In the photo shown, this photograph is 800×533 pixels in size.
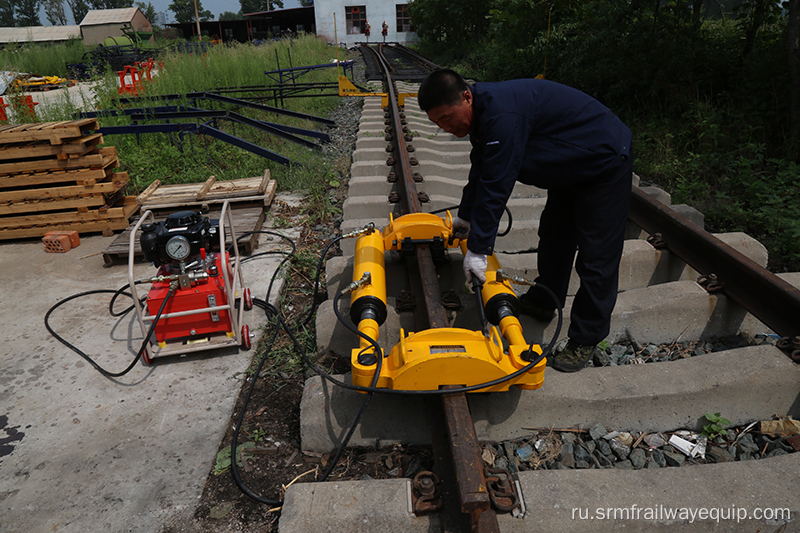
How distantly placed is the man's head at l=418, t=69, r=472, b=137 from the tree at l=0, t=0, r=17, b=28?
416 feet

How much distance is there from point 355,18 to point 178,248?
49.3 meters

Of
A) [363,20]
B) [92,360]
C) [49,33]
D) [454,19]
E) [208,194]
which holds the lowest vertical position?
[92,360]

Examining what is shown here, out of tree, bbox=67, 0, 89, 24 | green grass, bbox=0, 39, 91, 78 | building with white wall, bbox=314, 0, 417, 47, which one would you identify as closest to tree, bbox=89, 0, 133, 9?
tree, bbox=67, 0, 89, 24

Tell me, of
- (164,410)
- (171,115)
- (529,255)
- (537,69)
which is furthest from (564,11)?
(164,410)

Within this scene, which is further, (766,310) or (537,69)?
(537,69)

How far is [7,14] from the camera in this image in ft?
314

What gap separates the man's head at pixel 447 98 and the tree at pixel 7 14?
126646 millimetres

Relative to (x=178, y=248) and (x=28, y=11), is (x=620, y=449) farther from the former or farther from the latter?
(x=28, y=11)

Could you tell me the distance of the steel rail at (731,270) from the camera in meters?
2.57

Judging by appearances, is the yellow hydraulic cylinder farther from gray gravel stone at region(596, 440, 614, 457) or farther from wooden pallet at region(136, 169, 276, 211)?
wooden pallet at region(136, 169, 276, 211)

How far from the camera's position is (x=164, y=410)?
108 inches

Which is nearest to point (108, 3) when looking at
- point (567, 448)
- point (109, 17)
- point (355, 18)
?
point (109, 17)

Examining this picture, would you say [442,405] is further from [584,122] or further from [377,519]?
[584,122]

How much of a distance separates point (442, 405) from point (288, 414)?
36.7 inches
